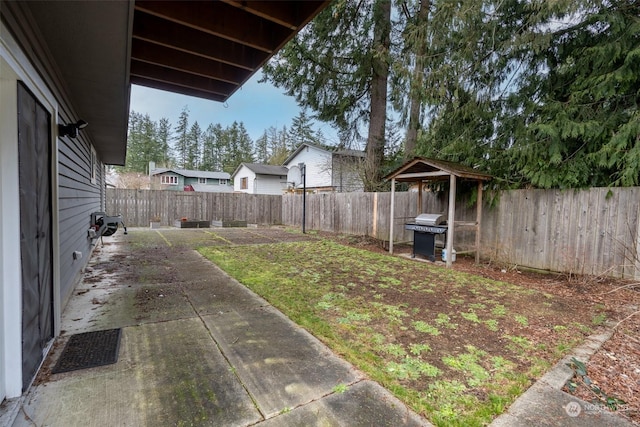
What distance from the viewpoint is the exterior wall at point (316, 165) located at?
18.2 m

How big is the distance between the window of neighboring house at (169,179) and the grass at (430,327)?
27.7 m

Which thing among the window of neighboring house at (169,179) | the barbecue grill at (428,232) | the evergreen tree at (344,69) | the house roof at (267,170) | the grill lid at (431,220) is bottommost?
the barbecue grill at (428,232)

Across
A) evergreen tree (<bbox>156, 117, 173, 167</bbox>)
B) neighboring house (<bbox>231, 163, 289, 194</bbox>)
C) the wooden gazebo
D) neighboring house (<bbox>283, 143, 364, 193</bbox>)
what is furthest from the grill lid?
evergreen tree (<bbox>156, 117, 173, 167</bbox>)

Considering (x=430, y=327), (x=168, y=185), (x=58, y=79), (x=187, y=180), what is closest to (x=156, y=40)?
(x=58, y=79)

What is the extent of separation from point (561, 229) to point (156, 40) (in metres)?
6.77

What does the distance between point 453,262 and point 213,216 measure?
449 inches

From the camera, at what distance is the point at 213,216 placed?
1420cm

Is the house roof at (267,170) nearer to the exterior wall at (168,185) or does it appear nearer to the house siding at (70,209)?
the exterior wall at (168,185)

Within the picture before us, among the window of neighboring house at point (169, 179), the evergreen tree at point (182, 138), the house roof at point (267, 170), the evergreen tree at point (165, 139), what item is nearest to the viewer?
the house roof at point (267, 170)

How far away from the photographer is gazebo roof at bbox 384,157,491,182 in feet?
19.0

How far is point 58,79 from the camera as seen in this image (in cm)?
295

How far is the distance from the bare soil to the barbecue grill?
614mm

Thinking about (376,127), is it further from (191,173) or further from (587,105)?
(191,173)

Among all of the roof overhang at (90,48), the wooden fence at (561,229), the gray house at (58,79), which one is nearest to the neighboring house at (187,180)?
the roof overhang at (90,48)
